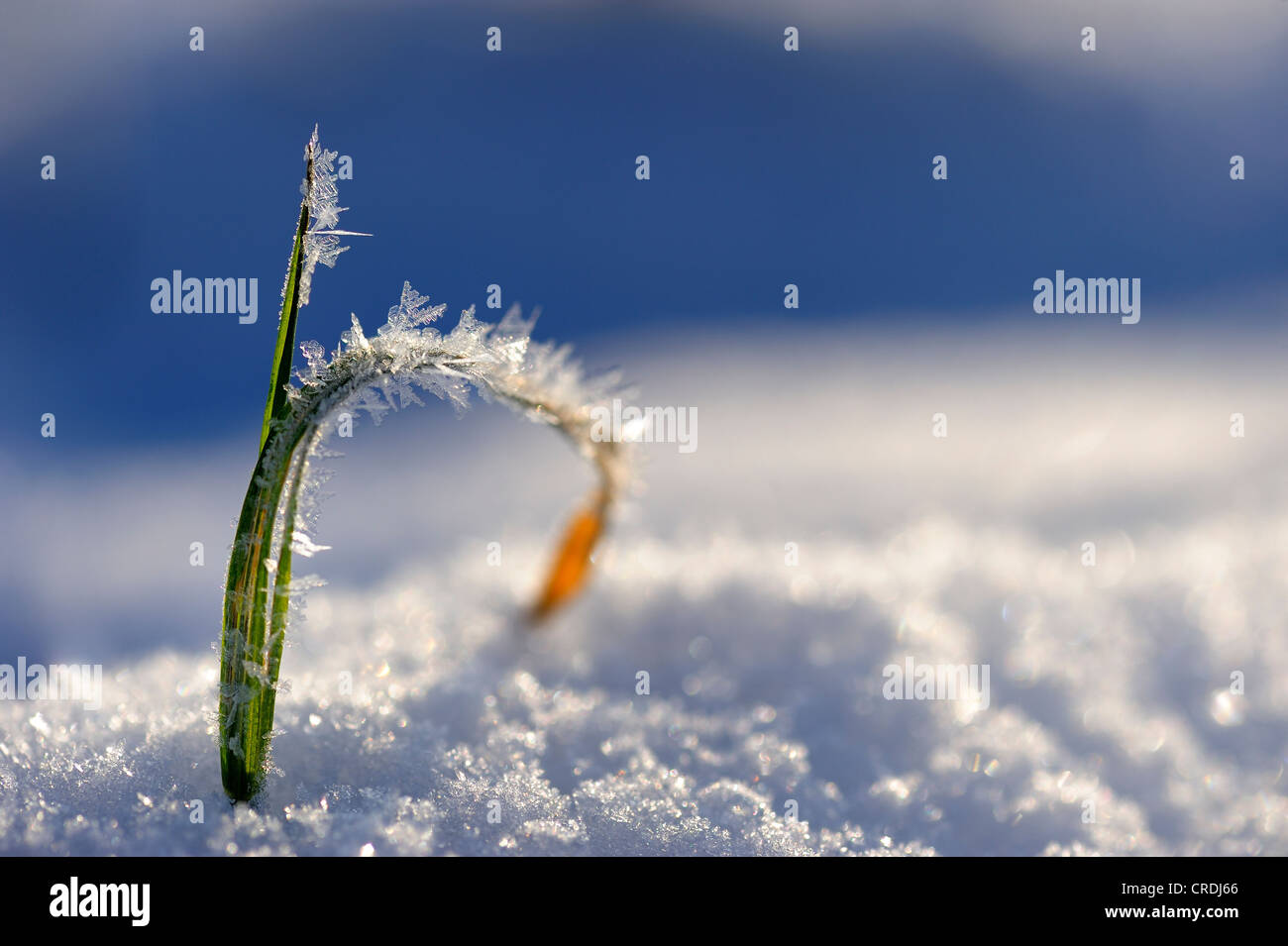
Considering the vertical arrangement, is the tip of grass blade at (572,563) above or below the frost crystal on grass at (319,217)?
below

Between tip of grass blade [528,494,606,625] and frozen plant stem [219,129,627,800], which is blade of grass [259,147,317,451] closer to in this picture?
frozen plant stem [219,129,627,800]

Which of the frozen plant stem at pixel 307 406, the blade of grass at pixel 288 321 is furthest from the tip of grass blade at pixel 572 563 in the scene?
the blade of grass at pixel 288 321

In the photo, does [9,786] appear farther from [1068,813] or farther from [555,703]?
[1068,813]

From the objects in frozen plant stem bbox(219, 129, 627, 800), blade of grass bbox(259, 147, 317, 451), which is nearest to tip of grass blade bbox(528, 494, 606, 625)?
frozen plant stem bbox(219, 129, 627, 800)

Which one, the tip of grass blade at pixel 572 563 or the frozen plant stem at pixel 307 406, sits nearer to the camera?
the frozen plant stem at pixel 307 406

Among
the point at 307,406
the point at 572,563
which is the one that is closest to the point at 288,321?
the point at 307,406

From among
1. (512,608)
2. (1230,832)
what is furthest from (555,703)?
(1230,832)

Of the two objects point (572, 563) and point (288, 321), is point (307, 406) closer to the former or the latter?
point (288, 321)

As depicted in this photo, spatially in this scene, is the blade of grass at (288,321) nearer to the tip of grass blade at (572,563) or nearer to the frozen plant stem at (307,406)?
the frozen plant stem at (307,406)
